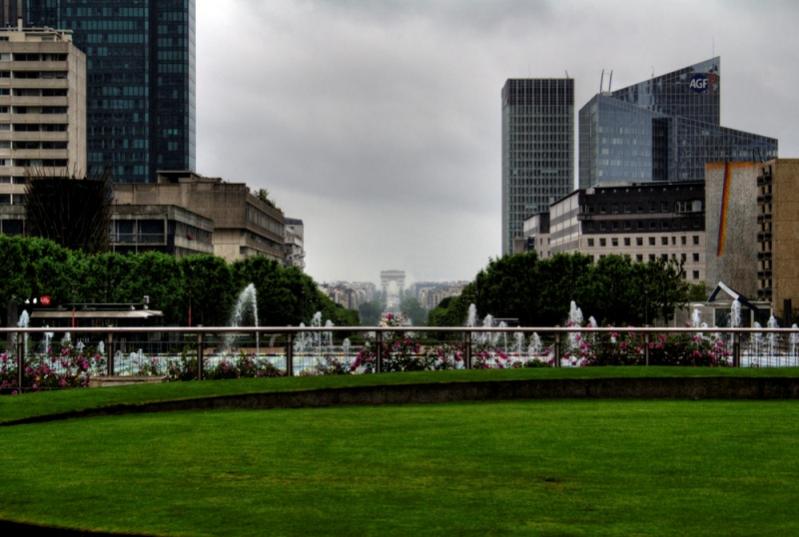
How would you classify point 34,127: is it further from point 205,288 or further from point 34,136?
point 205,288

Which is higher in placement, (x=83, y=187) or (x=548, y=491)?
(x=83, y=187)

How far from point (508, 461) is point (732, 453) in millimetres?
2630

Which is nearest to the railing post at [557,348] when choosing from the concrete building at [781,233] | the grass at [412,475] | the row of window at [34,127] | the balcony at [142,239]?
the grass at [412,475]

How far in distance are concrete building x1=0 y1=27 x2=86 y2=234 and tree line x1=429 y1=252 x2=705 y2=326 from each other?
246 ft

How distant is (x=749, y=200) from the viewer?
173 meters

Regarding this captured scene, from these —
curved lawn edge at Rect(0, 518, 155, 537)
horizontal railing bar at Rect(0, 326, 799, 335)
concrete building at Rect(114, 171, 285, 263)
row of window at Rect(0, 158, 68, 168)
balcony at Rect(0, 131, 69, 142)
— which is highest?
balcony at Rect(0, 131, 69, 142)

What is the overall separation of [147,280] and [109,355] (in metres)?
70.8

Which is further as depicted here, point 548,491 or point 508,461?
point 508,461

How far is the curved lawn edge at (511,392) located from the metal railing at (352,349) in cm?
301

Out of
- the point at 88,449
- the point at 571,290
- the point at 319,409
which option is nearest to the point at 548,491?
the point at 88,449

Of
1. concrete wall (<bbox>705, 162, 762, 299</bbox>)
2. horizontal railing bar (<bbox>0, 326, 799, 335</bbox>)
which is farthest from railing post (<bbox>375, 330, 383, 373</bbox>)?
concrete wall (<bbox>705, 162, 762, 299</bbox>)

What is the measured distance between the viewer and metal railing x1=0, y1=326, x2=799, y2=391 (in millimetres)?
25078

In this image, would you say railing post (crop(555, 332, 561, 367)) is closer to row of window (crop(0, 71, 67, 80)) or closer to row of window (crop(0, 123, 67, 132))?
row of window (crop(0, 71, 67, 80))

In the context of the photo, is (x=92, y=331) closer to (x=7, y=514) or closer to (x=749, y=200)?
(x=7, y=514)
